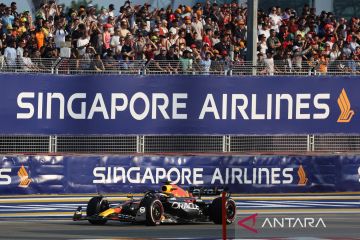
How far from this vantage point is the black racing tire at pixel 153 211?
1775 centimetres

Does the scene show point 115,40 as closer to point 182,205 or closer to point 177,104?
point 177,104

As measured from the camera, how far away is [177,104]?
79.9 feet

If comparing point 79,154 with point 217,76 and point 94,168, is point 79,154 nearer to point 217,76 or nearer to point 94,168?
point 94,168

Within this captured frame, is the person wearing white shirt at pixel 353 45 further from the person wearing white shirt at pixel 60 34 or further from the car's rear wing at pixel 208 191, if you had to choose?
the car's rear wing at pixel 208 191

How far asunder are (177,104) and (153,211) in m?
6.79

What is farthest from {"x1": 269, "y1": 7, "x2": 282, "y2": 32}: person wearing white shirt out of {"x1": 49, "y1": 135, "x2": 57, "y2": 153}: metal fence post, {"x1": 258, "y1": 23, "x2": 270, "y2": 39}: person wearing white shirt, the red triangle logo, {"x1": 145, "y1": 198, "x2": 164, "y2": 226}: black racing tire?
{"x1": 145, "y1": 198, "x2": 164, "y2": 226}: black racing tire

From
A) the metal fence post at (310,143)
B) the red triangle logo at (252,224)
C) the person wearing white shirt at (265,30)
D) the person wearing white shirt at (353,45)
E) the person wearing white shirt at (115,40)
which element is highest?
the person wearing white shirt at (265,30)

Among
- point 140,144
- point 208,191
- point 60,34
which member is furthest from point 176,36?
point 208,191

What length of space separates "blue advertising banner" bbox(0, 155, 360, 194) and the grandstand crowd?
2.15 meters

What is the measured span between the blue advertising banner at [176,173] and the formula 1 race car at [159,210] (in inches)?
212

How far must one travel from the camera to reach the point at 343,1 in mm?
35062

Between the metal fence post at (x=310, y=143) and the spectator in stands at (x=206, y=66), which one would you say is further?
the metal fence post at (x=310, y=143)

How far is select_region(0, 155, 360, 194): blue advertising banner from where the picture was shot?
2378cm

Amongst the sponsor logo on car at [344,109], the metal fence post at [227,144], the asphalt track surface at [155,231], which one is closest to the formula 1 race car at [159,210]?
the asphalt track surface at [155,231]
